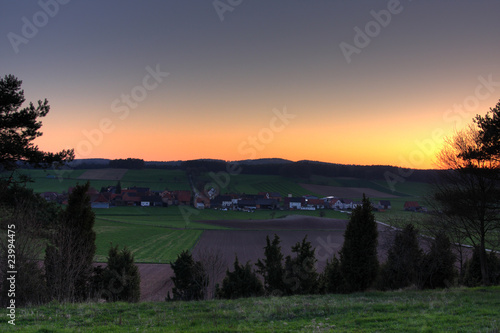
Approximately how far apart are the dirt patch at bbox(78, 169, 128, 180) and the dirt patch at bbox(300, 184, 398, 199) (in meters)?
75.4

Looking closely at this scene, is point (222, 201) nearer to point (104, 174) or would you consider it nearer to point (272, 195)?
point (272, 195)

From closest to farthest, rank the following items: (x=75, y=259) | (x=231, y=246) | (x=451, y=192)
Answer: (x=75, y=259) → (x=451, y=192) → (x=231, y=246)

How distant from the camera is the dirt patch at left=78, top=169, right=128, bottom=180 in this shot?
123938 mm

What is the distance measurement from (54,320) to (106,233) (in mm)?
48786

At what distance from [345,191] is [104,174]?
317 ft

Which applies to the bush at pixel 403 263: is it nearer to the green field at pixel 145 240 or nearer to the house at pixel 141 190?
the green field at pixel 145 240

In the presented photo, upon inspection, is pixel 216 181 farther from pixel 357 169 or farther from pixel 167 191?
pixel 357 169

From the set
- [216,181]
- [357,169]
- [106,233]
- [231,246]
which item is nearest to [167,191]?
[216,181]

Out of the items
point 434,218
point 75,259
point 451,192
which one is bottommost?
point 75,259

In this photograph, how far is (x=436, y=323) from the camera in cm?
766

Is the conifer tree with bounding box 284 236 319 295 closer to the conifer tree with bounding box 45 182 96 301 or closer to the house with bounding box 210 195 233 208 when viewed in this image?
the conifer tree with bounding box 45 182 96 301

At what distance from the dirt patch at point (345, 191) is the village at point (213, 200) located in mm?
5566

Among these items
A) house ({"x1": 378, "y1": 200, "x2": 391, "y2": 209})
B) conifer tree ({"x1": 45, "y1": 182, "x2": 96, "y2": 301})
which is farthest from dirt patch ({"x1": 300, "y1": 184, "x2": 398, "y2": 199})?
conifer tree ({"x1": 45, "y1": 182, "x2": 96, "y2": 301})

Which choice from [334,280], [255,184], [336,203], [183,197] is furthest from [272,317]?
[255,184]
